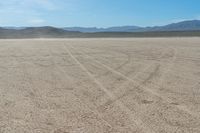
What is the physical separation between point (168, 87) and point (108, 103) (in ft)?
8.17

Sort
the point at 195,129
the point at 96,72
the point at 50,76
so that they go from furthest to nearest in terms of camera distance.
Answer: the point at 96,72 < the point at 50,76 < the point at 195,129

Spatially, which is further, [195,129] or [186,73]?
[186,73]

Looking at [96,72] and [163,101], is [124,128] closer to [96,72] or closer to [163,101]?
[163,101]

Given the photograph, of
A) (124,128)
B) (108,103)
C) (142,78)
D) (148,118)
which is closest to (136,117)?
(148,118)

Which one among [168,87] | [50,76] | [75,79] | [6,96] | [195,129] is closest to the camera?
[195,129]

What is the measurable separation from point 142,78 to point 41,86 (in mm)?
2895

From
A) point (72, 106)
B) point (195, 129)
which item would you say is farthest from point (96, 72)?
point (195, 129)

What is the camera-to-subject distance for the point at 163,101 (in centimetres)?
790

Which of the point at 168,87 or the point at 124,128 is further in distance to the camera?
the point at 168,87

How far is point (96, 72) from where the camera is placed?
12930 millimetres

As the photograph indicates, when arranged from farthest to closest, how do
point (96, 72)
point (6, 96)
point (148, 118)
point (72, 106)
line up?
point (96, 72) < point (6, 96) < point (72, 106) < point (148, 118)

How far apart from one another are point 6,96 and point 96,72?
467 cm

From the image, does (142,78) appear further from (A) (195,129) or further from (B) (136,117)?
(A) (195,129)

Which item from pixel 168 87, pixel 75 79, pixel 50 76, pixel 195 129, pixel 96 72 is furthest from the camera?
pixel 96 72
